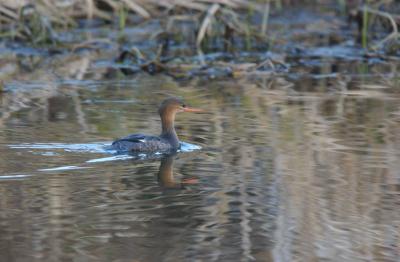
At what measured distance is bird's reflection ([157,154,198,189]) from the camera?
8031 millimetres

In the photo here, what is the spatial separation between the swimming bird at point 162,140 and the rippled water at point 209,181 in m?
0.12

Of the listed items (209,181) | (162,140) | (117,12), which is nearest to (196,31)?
(117,12)

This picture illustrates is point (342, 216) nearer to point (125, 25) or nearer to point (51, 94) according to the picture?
point (51, 94)

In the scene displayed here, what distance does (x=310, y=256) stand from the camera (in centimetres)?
620

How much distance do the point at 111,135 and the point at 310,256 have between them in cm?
419

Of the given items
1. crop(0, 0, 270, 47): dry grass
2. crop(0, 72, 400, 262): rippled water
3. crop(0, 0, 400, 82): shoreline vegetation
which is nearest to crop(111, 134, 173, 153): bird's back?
crop(0, 72, 400, 262): rippled water

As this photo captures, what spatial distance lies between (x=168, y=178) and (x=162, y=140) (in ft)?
4.28

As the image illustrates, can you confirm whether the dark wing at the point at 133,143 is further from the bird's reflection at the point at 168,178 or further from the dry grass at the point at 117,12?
the dry grass at the point at 117,12

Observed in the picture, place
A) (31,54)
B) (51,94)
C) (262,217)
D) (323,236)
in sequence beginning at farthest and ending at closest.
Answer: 1. (31,54)
2. (51,94)
3. (262,217)
4. (323,236)

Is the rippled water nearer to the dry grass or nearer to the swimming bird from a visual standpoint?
the swimming bird

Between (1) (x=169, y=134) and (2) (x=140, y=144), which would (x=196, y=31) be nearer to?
(1) (x=169, y=134)

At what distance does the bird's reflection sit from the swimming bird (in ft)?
0.82

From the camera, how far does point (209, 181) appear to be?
8125 millimetres

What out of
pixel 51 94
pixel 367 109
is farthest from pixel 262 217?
pixel 51 94
